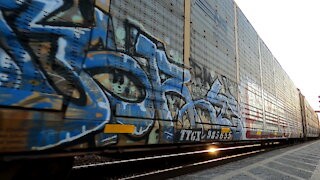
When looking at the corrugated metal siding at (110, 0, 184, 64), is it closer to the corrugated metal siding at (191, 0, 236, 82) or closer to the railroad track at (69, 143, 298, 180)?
the corrugated metal siding at (191, 0, 236, 82)

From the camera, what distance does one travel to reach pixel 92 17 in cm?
289

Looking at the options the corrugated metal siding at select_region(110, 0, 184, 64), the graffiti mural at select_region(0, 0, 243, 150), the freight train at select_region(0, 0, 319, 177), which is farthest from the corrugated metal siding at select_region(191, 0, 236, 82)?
the graffiti mural at select_region(0, 0, 243, 150)

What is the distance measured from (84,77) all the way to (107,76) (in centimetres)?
36

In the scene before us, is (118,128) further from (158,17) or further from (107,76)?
(158,17)

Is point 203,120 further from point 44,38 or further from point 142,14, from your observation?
point 44,38

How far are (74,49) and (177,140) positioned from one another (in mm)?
2493

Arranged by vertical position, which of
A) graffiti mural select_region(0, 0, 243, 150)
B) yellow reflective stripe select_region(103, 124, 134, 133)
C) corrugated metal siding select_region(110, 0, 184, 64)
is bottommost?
yellow reflective stripe select_region(103, 124, 134, 133)

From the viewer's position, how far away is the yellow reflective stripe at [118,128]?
282 centimetres

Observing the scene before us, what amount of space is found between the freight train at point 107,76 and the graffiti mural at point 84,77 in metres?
0.01

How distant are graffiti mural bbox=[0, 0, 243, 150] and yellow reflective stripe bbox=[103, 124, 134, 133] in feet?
0.19

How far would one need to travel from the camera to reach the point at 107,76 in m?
2.96

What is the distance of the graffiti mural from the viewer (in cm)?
214

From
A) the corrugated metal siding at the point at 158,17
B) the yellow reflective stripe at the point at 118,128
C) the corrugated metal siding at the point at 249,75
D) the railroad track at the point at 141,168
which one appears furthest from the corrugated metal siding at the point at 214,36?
the yellow reflective stripe at the point at 118,128

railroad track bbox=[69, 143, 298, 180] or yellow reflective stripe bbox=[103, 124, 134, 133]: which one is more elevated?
yellow reflective stripe bbox=[103, 124, 134, 133]
